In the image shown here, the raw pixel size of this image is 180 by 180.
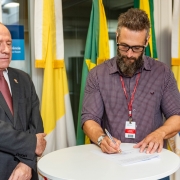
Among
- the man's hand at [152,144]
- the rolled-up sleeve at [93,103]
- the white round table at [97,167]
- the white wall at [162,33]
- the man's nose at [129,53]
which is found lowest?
→ the white round table at [97,167]

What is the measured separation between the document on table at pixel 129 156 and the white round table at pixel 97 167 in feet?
0.08

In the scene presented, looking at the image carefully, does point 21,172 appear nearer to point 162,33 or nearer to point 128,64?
point 128,64

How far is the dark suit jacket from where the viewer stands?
1.97m

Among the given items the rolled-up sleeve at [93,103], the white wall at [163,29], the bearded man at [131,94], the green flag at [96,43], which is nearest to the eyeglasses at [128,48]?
the bearded man at [131,94]

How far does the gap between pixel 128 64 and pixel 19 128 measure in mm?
861

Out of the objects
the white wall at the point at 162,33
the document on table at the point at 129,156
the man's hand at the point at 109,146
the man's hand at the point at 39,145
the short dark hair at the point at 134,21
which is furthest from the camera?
the white wall at the point at 162,33

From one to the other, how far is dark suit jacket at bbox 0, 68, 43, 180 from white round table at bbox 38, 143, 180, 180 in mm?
174

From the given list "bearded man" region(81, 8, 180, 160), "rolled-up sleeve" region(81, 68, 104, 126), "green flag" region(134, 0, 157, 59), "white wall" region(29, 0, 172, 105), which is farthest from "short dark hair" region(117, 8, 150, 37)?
"white wall" region(29, 0, 172, 105)

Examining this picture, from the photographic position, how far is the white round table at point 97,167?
158 centimetres

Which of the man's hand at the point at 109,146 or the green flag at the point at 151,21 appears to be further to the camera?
the green flag at the point at 151,21

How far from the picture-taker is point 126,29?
2.25m

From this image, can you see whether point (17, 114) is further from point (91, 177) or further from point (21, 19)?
point (21, 19)

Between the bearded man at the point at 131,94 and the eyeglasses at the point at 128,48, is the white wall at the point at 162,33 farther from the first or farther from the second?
the eyeglasses at the point at 128,48

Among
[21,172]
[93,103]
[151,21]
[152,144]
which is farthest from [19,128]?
[151,21]
